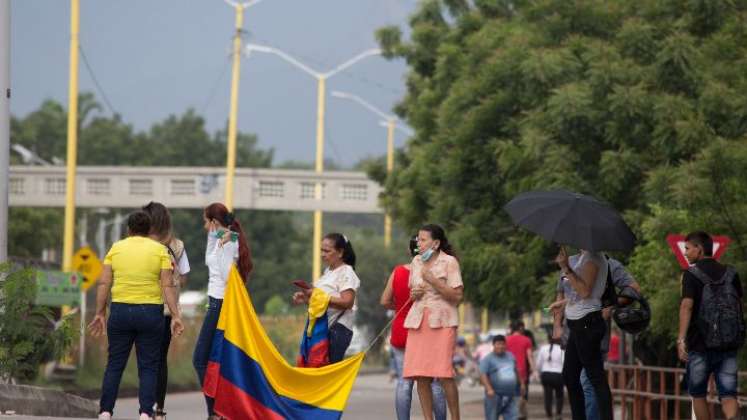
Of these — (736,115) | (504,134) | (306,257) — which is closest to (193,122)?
(306,257)

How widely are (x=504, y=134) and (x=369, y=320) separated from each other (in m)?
62.3

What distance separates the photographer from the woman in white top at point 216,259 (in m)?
14.4

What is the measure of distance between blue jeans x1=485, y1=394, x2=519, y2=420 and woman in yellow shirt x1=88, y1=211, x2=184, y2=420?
9636 millimetres

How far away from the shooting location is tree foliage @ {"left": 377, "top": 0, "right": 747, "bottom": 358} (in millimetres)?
24641

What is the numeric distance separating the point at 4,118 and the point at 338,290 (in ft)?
17.8

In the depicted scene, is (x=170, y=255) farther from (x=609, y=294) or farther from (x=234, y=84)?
(x=234, y=84)

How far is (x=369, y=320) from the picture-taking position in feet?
314

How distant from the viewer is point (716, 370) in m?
14.9

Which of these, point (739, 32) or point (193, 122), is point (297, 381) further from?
point (193, 122)

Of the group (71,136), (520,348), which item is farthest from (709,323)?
(71,136)

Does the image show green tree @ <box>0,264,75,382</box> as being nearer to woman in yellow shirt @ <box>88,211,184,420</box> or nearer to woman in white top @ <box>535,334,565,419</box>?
woman in yellow shirt @ <box>88,211,184,420</box>

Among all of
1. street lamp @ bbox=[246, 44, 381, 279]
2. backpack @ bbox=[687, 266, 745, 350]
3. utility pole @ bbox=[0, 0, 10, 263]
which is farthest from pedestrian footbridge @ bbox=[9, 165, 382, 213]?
backpack @ bbox=[687, 266, 745, 350]

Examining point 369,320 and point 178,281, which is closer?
point 178,281

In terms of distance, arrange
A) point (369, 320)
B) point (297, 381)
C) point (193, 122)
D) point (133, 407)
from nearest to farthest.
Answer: point (297, 381) < point (133, 407) < point (369, 320) < point (193, 122)
